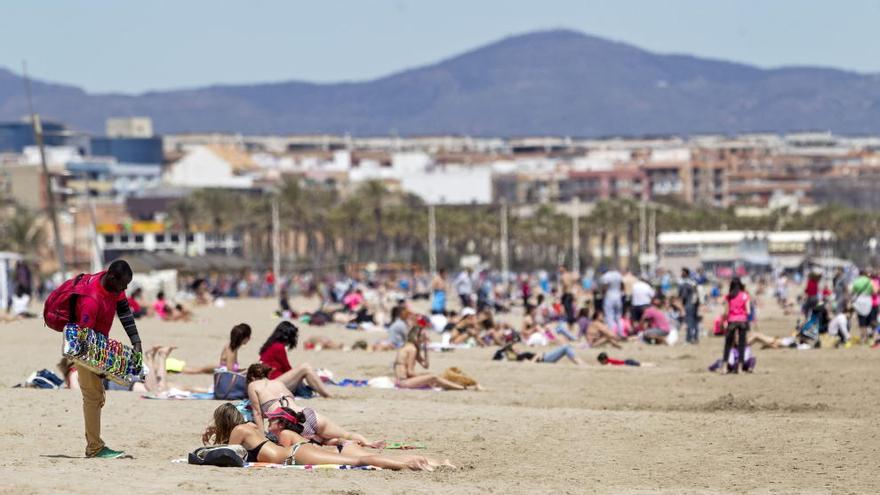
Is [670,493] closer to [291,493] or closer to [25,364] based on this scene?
[291,493]

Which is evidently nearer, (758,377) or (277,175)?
(758,377)

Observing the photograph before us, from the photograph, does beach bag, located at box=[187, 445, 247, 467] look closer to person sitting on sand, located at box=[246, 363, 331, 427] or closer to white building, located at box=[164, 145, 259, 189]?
person sitting on sand, located at box=[246, 363, 331, 427]

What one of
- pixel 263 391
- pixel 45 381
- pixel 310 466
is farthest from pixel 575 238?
pixel 310 466

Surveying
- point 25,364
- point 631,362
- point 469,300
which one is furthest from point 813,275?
point 25,364

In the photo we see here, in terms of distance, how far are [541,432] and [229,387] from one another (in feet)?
9.63

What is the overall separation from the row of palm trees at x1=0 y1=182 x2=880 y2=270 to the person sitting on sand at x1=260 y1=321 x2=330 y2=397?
8162 cm

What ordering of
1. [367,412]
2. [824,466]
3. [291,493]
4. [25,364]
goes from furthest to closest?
[25,364] < [367,412] < [824,466] < [291,493]

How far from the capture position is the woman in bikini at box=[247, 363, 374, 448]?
12180mm

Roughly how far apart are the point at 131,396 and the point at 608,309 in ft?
42.1

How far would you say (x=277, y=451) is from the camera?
11.4m

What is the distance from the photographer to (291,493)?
392 inches

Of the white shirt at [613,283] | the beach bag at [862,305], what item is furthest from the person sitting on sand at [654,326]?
the beach bag at [862,305]

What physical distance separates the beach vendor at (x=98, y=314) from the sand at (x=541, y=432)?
21 cm

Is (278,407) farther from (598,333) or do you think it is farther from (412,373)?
(598,333)
